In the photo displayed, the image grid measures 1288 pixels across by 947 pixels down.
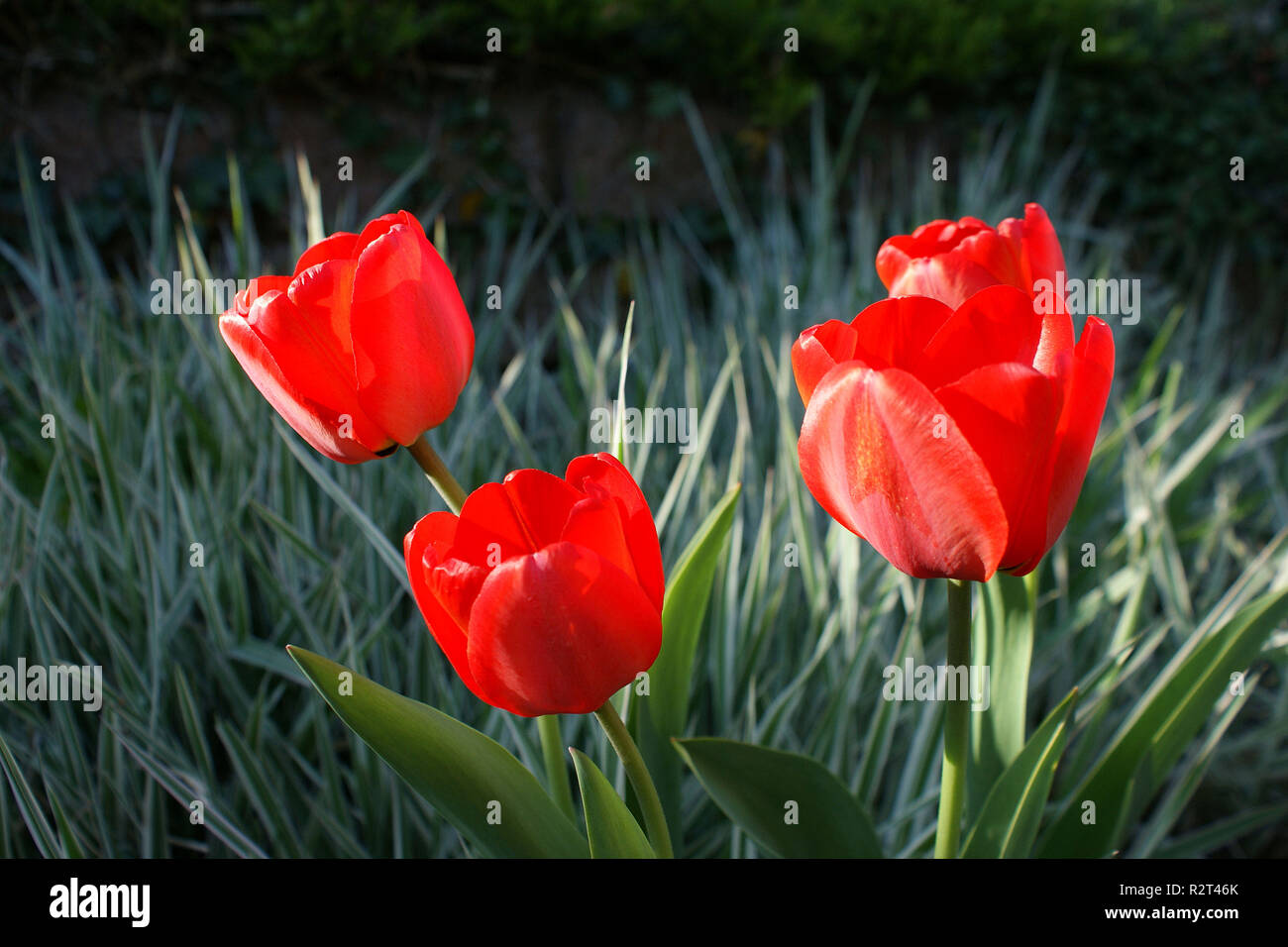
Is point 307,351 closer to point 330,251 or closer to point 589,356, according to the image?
point 330,251

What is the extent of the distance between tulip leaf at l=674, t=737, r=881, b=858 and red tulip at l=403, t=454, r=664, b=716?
0.54 feet

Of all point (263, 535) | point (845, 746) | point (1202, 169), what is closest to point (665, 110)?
point (1202, 169)

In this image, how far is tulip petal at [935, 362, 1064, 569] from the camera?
1.39 feet

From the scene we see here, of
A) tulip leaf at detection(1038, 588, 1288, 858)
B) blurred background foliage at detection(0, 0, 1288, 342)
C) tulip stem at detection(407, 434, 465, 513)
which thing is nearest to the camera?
tulip stem at detection(407, 434, 465, 513)

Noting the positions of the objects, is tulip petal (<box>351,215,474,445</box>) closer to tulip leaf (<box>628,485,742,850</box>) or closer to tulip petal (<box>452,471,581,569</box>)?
tulip petal (<box>452,471,581,569</box>)

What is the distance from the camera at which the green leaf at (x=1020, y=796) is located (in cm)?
57

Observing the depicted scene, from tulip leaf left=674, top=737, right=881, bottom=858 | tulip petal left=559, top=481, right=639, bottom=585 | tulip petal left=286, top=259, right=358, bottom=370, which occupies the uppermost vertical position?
tulip petal left=286, top=259, right=358, bottom=370

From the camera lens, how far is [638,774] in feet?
1.62

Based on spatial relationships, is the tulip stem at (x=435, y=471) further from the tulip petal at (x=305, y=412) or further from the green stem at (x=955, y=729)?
the green stem at (x=955, y=729)

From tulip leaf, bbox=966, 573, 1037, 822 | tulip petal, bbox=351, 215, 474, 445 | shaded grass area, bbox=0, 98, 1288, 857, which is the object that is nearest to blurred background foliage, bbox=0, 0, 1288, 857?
shaded grass area, bbox=0, 98, 1288, 857

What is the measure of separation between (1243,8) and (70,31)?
3.81 meters

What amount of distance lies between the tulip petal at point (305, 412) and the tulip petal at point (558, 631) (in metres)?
0.13

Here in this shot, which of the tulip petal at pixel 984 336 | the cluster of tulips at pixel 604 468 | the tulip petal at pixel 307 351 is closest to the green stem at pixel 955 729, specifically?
the cluster of tulips at pixel 604 468

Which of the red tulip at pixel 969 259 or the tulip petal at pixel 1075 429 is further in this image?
the red tulip at pixel 969 259
